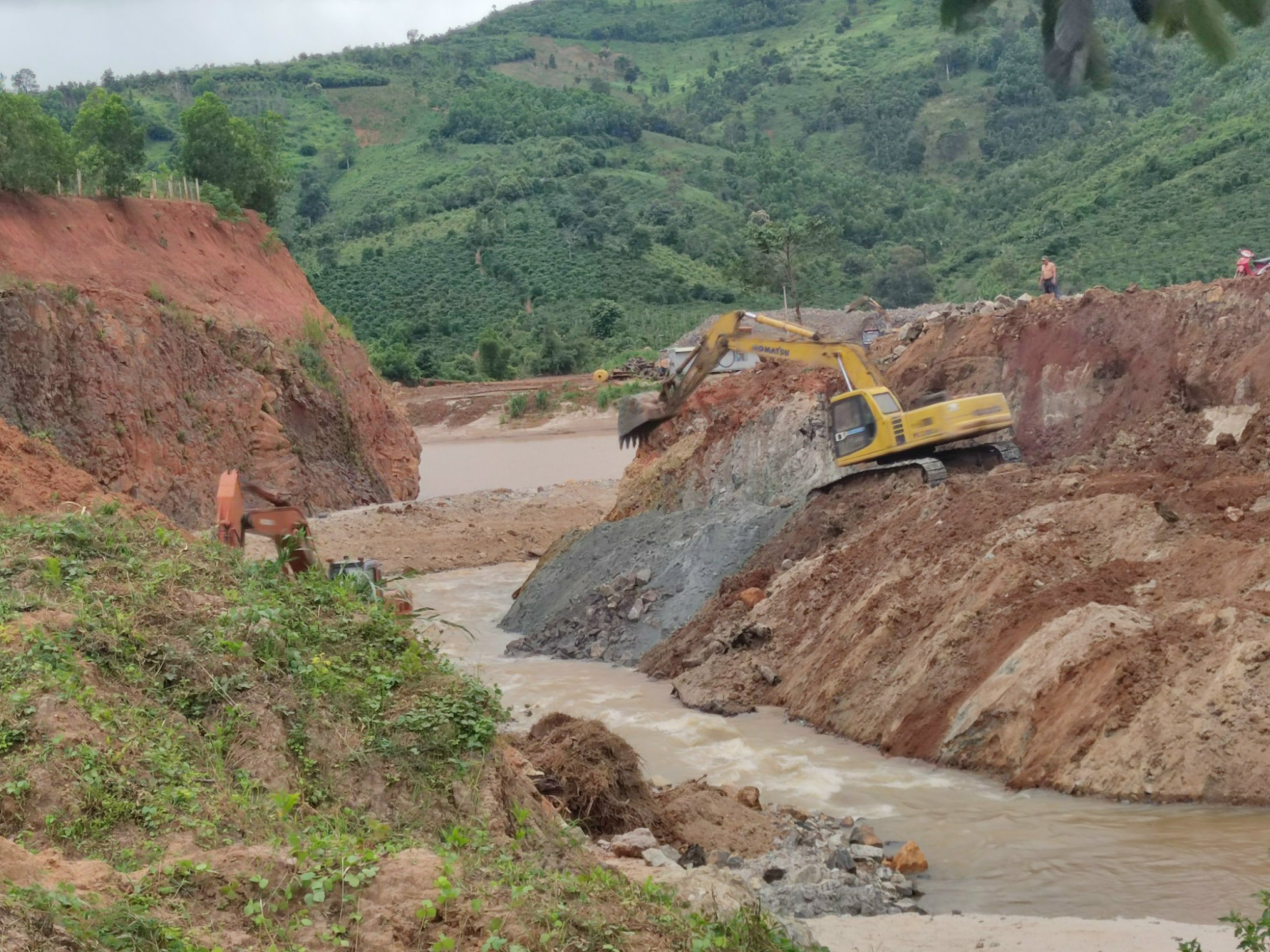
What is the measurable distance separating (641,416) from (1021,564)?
37.3 feet

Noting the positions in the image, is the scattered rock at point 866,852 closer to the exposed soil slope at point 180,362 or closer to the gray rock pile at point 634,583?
the gray rock pile at point 634,583

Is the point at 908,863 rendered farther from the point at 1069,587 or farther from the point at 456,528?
the point at 456,528

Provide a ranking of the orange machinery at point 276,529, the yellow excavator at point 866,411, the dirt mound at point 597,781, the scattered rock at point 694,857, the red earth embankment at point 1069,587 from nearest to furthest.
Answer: the scattered rock at point 694,857
the dirt mound at point 597,781
the orange machinery at point 276,529
the red earth embankment at point 1069,587
the yellow excavator at point 866,411

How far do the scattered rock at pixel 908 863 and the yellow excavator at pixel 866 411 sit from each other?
9.82 metres

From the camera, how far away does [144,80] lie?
119 metres

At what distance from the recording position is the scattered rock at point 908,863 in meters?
10.5

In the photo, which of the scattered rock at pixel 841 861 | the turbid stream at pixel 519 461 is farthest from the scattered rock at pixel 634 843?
the turbid stream at pixel 519 461

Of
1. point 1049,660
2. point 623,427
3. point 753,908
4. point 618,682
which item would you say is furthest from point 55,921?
point 623,427

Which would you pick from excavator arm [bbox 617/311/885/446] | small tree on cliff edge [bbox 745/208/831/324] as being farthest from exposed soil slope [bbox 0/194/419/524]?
small tree on cliff edge [bbox 745/208/831/324]

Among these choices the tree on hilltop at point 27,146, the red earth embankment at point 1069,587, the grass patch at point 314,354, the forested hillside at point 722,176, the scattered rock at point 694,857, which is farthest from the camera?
the forested hillside at point 722,176

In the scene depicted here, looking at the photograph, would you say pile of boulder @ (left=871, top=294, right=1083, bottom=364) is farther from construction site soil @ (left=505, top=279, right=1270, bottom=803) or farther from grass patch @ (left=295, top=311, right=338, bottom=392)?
grass patch @ (left=295, top=311, right=338, bottom=392)

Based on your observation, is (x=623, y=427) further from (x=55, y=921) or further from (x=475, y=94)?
(x=475, y=94)

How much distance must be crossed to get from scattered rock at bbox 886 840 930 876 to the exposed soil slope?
20377 millimetres

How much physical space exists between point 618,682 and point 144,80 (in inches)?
4508
